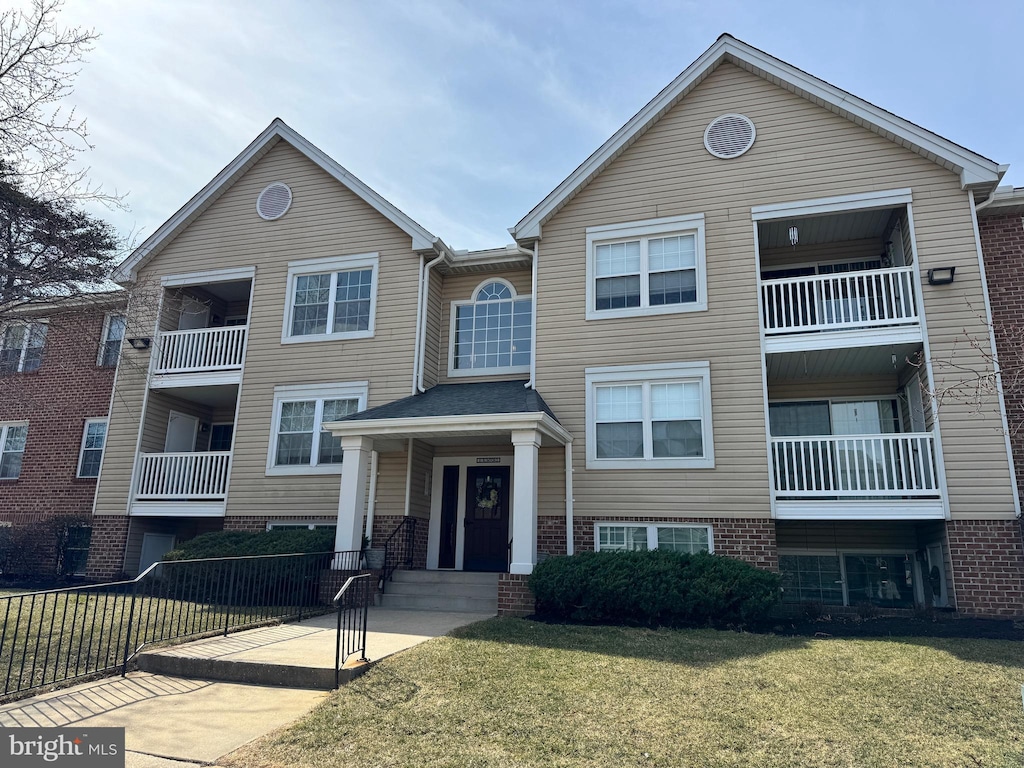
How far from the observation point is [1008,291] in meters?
12.2

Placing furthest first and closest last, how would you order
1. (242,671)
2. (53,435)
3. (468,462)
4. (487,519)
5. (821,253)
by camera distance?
(53,435) < (468,462) < (487,519) < (821,253) < (242,671)

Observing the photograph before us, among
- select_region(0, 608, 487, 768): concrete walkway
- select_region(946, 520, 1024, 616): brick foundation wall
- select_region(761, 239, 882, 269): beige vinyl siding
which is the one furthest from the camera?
select_region(761, 239, 882, 269): beige vinyl siding

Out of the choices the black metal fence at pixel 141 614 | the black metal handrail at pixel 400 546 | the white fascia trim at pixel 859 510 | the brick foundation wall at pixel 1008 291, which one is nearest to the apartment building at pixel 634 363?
the white fascia trim at pixel 859 510

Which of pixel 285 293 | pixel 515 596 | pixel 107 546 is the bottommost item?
pixel 515 596

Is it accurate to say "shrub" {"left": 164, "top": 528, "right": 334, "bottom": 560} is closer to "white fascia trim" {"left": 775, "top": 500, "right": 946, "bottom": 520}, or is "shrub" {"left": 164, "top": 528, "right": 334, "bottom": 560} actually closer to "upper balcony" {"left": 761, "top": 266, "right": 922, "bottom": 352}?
"white fascia trim" {"left": 775, "top": 500, "right": 946, "bottom": 520}

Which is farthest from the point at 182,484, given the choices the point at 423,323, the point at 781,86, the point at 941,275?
the point at 941,275

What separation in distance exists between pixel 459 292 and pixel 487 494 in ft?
15.3

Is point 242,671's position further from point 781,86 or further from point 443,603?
point 781,86

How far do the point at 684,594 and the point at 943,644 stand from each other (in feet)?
10.5

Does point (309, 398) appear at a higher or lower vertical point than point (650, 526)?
higher

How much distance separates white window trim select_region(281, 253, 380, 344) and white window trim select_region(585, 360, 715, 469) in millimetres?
5150

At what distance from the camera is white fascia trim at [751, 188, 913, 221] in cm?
1245

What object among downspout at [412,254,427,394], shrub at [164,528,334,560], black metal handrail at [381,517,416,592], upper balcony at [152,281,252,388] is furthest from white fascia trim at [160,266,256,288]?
black metal handrail at [381,517,416,592]

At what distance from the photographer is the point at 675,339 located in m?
13.1
